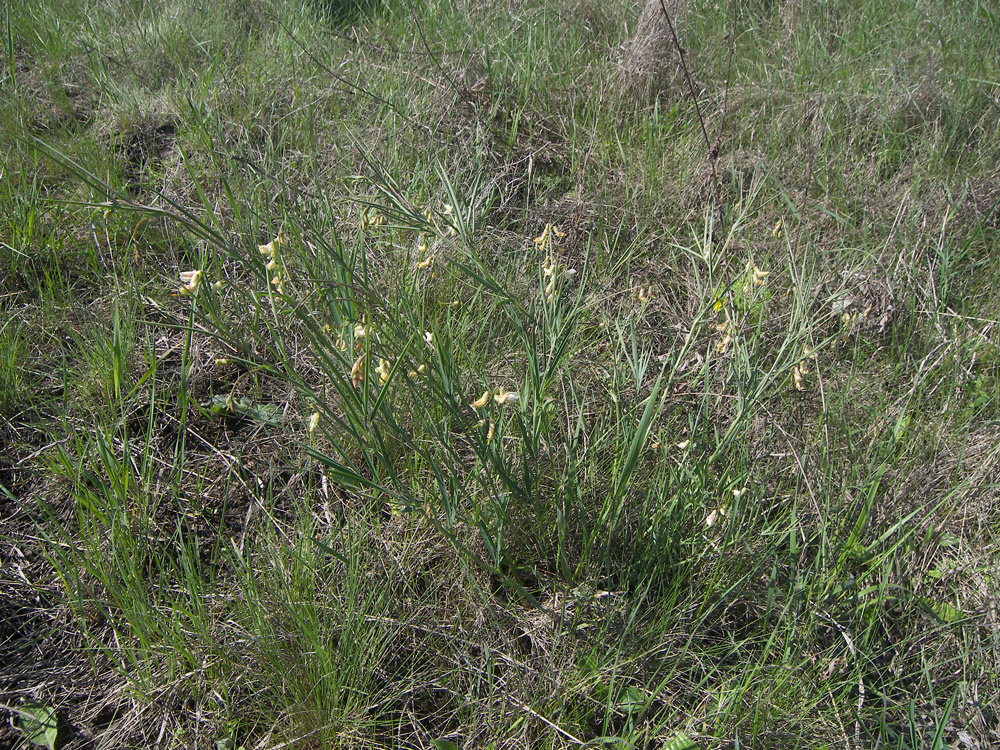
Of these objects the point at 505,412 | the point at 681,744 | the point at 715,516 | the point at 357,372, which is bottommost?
the point at 681,744

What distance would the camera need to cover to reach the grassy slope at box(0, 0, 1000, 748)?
56.6 inches

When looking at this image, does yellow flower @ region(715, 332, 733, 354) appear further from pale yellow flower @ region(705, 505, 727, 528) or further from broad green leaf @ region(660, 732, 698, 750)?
broad green leaf @ region(660, 732, 698, 750)

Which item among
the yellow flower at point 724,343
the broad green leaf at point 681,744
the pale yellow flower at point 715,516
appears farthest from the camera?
the yellow flower at point 724,343

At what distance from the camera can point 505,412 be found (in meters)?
1.72

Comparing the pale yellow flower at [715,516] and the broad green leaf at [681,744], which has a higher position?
the pale yellow flower at [715,516]

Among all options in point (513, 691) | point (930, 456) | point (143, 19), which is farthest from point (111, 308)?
point (930, 456)

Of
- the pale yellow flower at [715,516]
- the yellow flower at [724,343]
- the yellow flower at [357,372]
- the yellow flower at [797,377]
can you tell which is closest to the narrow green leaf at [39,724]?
the yellow flower at [357,372]

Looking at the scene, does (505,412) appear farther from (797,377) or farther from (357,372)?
(797,377)

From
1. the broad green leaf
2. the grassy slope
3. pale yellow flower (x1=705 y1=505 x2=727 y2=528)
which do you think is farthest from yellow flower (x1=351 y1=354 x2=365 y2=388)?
the broad green leaf

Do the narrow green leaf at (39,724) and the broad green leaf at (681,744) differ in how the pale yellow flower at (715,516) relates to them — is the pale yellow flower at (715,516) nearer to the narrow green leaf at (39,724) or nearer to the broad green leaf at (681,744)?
the broad green leaf at (681,744)

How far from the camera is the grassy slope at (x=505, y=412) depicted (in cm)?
144

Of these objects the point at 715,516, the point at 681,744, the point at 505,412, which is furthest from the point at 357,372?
the point at 681,744

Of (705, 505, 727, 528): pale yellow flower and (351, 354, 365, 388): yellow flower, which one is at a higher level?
(351, 354, 365, 388): yellow flower

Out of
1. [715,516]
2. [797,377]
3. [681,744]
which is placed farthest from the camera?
[797,377]
